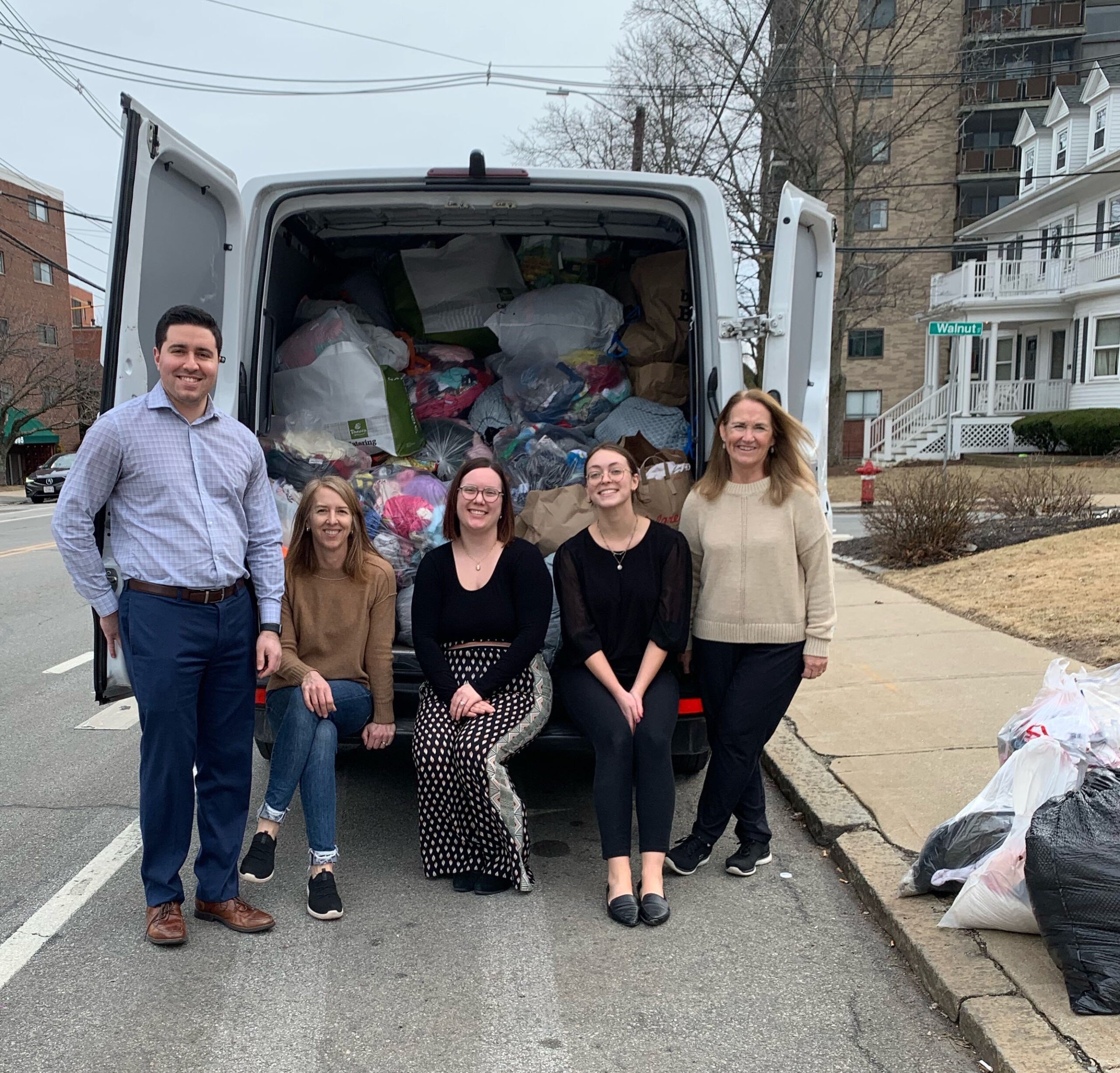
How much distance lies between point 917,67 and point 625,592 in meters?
30.3

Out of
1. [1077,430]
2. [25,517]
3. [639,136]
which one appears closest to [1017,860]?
[639,136]

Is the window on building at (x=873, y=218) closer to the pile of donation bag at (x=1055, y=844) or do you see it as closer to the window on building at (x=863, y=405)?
the window on building at (x=863, y=405)

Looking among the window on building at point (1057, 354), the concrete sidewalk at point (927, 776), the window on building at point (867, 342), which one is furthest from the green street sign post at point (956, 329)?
the window on building at point (867, 342)

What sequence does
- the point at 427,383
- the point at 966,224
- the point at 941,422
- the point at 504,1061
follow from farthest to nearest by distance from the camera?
the point at 966,224, the point at 941,422, the point at 427,383, the point at 504,1061

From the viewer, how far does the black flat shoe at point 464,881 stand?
364 centimetres

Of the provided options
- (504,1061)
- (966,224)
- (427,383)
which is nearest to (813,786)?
(504,1061)

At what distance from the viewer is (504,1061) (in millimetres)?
2588

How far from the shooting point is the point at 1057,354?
30.4 metres

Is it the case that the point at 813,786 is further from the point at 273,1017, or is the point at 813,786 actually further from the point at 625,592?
the point at 273,1017

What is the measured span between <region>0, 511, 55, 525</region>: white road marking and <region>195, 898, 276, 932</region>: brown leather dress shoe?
1868 cm

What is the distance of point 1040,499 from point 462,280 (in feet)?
26.1

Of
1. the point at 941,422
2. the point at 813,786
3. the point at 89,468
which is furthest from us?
the point at 941,422

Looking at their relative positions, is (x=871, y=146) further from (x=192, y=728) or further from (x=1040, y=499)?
(x=192, y=728)

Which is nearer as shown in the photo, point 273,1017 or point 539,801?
point 273,1017
